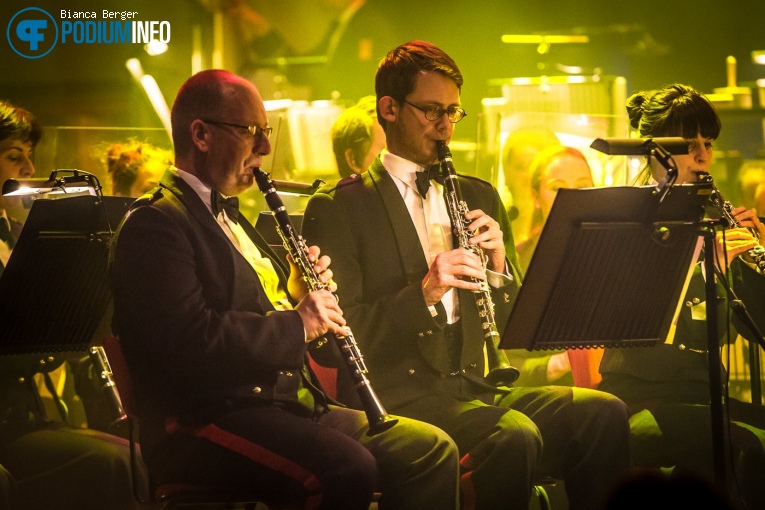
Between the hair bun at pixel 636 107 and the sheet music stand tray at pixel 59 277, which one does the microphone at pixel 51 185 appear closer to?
the sheet music stand tray at pixel 59 277

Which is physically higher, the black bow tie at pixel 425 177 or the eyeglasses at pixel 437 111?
the eyeglasses at pixel 437 111

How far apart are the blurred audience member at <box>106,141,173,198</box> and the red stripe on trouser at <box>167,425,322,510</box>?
6.56 ft

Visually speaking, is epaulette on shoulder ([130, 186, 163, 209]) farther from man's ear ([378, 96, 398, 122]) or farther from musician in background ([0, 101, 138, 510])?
musician in background ([0, 101, 138, 510])

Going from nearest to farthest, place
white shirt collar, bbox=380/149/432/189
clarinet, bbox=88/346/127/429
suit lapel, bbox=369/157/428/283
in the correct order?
suit lapel, bbox=369/157/428/283, white shirt collar, bbox=380/149/432/189, clarinet, bbox=88/346/127/429

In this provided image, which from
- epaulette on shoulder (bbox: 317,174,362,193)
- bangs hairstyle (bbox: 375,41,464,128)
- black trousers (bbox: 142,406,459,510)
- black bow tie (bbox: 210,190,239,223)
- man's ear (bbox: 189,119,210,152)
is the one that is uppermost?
bangs hairstyle (bbox: 375,41,464,128)

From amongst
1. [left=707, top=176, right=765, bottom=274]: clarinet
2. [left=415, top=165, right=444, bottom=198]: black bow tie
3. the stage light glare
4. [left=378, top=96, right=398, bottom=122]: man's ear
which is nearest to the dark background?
the stage light glare

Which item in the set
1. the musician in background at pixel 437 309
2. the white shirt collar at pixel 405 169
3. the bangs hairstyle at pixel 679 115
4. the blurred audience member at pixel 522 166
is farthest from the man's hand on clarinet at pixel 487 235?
the blurred audience member at pixel 522 166

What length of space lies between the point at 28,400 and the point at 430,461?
62.5 inches

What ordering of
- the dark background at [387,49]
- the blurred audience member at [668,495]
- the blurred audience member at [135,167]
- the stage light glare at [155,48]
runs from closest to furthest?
the blurred audience member at [668,495], the blurred audience member at [135,167], the dark background at [387,49], the stage light glare at [155,48]

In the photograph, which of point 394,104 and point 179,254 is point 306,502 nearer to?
point 179,254

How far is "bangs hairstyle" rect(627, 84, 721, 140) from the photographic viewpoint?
343 centimetres

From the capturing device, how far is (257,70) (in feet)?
23.3

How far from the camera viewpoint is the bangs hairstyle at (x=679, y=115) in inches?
135

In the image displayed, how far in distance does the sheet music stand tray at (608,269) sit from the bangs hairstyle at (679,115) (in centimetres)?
87
